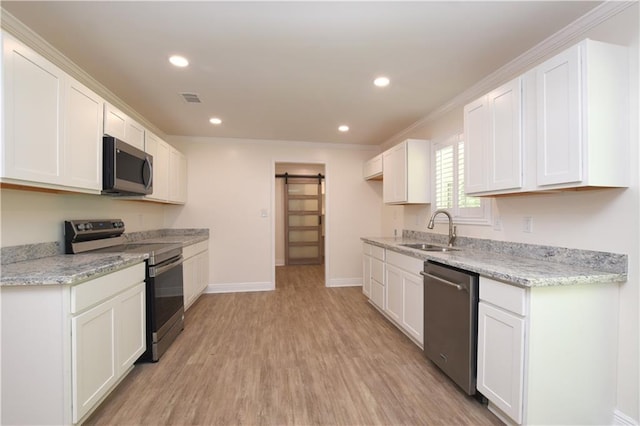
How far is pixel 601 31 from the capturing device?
1691 millimetres

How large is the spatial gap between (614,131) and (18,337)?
11.1ft

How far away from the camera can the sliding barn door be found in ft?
22.8

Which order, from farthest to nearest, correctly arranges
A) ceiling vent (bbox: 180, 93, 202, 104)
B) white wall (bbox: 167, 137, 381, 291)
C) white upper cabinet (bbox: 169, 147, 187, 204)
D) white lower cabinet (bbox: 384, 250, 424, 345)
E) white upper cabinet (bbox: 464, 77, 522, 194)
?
white wall (bbox: 167, 137, 381, 291) < white upper cabinet (bbox: 169, 147, 187, 204) < ceiling vent (bbox: 180, 93, 202, 104) < white lower cabinet (bbox: 384, 250, 424, 345) < white upper cabinet (bbox: 464, 77, 522, 194)

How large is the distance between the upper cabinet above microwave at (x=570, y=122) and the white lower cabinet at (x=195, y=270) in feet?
11.1

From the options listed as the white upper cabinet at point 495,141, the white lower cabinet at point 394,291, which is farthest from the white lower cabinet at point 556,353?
the white lower cabinet at point 394,291

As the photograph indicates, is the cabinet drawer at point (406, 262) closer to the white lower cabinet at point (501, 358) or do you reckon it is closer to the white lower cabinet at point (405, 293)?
the white lower cabinet at point (405, 293)

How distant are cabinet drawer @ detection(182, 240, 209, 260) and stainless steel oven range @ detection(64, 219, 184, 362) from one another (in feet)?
1.37

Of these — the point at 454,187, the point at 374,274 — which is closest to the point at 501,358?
the point at 454,187

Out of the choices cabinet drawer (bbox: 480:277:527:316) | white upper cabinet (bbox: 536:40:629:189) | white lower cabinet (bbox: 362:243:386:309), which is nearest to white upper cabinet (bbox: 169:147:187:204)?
white lower cabinet (bbox: 362:243:386:309)

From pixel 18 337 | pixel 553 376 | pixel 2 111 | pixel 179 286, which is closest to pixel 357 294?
pixel 179 286

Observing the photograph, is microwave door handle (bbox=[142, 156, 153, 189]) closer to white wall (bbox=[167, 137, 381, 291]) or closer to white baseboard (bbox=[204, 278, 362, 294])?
white wall (bbox=[167, 137, 381, 291])

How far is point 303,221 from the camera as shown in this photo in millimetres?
7039

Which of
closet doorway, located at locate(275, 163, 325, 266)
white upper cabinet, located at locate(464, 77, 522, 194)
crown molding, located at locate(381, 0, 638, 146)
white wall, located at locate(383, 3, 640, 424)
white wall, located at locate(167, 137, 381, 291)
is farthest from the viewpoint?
closet doorway, located at locate(275, 163, 325, 266)

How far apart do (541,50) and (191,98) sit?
10.2 ft
